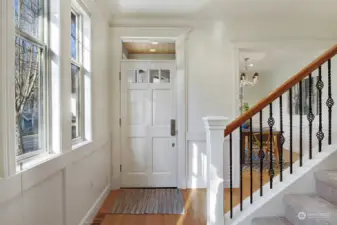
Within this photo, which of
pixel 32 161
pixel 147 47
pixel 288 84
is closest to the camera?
pixel 32 161

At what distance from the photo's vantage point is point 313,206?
1.73 metres

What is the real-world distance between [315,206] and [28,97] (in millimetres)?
2183

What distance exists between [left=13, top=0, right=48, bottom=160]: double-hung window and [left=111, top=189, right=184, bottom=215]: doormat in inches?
63.6

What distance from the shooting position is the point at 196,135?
379 centimetres

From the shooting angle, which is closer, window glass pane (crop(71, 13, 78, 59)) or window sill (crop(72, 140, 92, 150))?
window sill (crop(72, 140, 92, 150))

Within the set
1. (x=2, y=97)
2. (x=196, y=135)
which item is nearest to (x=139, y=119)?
(x=196, y=135)

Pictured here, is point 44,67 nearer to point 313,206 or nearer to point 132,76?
point 132,76

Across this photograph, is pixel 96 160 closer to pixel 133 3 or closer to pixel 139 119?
pixel 139 119

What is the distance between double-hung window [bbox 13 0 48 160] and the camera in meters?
1.48

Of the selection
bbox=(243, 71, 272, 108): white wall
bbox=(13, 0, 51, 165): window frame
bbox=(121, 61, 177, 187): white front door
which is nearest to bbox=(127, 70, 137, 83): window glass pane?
bbox=(121, 61, 177, 187): white front door

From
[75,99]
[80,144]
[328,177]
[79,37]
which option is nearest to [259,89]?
[328,177]

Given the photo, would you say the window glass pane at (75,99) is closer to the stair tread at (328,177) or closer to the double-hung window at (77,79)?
the double-hung window at (77,79)

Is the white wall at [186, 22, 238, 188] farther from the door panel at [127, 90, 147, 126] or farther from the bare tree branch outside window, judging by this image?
the bare tree branch outside window

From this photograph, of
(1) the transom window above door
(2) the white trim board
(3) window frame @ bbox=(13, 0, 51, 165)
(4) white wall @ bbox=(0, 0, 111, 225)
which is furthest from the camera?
(1) the transom window above door
